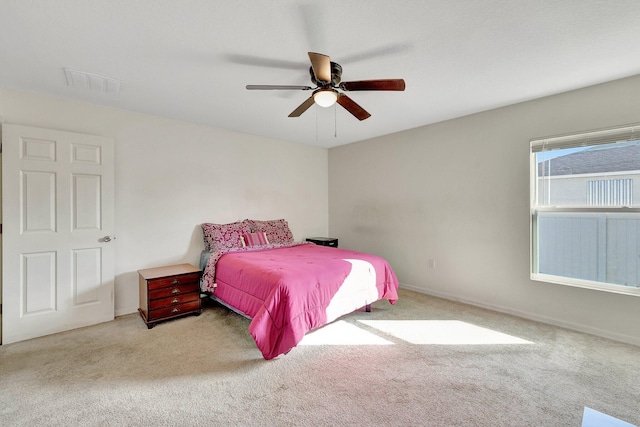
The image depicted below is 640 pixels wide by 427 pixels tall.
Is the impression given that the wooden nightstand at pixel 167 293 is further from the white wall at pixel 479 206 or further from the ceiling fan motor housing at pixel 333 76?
the white wall at pixel 479 206

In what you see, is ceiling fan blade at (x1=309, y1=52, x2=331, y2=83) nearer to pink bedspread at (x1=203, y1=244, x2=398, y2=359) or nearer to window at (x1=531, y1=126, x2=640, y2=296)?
pink bedspread at (x1=203, y1=244, x2=398, y2=359)

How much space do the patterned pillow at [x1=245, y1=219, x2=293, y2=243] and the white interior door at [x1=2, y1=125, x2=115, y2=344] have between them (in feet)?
5.94

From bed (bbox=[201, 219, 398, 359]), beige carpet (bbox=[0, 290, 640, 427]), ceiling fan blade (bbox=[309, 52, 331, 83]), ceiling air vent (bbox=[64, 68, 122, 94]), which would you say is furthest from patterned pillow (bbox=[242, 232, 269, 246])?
ceiling fan blade (bbox=[309, 52, 331, 83])

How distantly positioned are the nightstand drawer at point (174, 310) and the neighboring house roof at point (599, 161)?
429cm

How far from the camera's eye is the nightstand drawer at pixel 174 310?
2.89 metres

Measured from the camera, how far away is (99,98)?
292 centimetres

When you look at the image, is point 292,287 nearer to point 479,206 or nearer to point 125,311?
point 125,311

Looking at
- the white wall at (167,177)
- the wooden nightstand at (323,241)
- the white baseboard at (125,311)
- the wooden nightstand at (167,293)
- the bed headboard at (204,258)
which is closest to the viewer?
the wooden nightstand at (167,293)

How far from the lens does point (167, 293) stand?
2990mm

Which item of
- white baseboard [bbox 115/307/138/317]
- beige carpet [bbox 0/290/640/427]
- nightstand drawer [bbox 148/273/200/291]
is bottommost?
beige carpet [bbox 0/290/640/427]

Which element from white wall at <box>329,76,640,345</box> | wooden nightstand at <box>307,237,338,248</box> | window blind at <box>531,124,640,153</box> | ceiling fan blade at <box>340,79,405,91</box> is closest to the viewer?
ceiling fan blade at <box>340,79,405,91</box>

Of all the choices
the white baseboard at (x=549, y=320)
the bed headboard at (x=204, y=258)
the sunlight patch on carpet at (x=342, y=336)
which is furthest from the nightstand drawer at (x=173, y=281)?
the white baseboard at (x=549, y=320)

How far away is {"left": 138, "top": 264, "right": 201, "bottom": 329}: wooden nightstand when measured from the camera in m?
2.88

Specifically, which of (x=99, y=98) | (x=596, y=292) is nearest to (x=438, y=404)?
(x=596, y=292)
